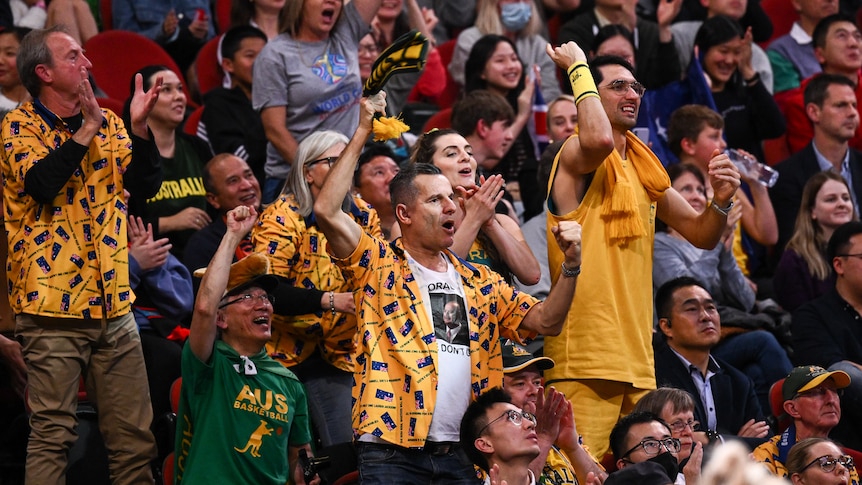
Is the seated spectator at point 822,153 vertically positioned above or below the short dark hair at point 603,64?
below

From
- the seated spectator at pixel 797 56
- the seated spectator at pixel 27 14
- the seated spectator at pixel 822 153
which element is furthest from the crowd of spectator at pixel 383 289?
the seated spectator at pixel 797 56

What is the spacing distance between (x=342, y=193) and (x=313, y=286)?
1383mm

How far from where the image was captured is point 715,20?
9.19 m

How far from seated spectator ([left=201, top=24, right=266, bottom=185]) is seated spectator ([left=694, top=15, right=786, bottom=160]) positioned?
323 cm

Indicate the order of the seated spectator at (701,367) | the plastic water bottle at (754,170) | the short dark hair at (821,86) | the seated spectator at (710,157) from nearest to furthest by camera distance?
the seated spectator at (701,367) → the seated spectator at (710,157) → the plastic water bottle at (754,170) → the short dark hair at (821,86)

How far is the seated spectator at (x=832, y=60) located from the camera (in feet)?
30.7

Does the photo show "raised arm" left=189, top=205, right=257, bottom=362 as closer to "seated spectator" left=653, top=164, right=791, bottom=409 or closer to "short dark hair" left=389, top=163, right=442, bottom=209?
"short dark hair" left=389, top=163, right=442, bottom=209

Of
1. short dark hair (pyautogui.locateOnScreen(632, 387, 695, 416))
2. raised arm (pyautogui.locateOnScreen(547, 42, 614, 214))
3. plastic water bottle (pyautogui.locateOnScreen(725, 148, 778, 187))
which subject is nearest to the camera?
raised arm (pyautogui.locateOnScreen(547, 42, 614, 214))

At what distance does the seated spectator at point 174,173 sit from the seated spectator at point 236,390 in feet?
4.89

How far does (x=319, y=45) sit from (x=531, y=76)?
1.87 m

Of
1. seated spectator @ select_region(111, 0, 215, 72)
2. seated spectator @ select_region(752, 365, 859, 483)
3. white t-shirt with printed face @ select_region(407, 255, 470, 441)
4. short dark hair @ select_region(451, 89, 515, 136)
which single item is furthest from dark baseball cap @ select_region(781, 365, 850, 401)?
seated spectator @ select_region(111, 0, 215, 72)

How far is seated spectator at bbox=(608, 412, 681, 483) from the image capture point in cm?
517

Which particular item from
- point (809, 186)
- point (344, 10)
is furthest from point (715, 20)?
point (344, 10)

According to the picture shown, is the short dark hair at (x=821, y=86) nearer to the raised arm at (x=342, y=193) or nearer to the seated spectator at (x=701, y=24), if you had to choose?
the seated spectator at (x=701, y=24)
